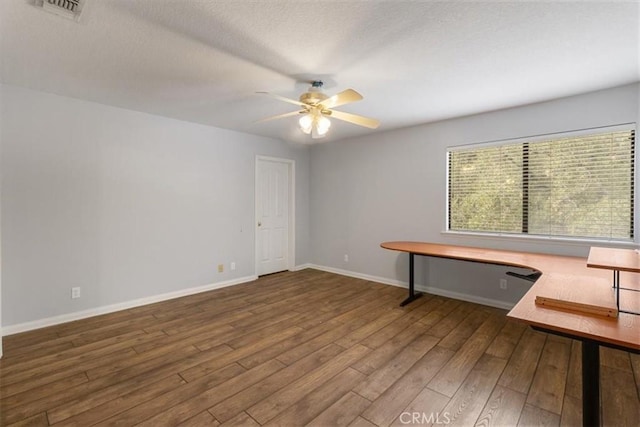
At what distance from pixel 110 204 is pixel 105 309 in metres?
1.26

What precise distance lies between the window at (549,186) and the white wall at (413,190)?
15 centimetres

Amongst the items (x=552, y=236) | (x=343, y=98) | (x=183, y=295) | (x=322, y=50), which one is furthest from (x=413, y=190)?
(x=183, y=295)

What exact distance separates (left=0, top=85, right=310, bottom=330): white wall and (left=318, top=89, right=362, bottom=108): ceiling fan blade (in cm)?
255

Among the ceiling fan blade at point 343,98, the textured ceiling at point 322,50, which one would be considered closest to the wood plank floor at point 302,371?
the ceiling fan blade at point 343,98

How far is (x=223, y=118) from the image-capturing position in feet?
12.7

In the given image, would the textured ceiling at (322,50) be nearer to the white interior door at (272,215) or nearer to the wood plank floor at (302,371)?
the white interior door at (272,215)

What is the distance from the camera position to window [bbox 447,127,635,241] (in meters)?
2.90

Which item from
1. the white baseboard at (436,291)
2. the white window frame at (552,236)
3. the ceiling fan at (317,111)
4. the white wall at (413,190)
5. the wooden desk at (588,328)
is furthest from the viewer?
the white baseboard at (436,291)

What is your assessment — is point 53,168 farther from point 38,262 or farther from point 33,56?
point 33,56

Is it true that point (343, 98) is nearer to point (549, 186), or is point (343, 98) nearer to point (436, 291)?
point (549, 186)

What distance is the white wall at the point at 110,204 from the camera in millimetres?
2887

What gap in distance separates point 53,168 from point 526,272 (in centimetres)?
548

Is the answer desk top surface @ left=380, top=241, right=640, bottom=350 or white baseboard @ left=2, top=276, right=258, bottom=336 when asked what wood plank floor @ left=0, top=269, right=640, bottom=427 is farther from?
desk top surface @ left=380, top=241, right=640, bottom=350

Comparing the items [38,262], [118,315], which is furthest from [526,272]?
[38,262]
